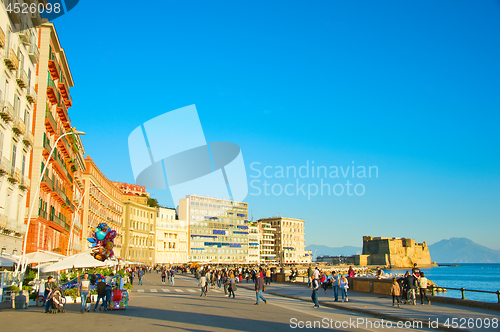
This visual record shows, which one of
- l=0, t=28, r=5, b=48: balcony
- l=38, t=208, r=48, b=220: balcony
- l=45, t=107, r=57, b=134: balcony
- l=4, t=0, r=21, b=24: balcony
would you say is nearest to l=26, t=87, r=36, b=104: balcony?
l=45, t=107, r=57, b=134: balcony

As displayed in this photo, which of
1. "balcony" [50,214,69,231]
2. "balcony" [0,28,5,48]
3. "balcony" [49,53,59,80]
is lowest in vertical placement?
"balcony" [50,214,69,231]

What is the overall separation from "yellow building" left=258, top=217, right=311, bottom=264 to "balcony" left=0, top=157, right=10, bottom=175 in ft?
528

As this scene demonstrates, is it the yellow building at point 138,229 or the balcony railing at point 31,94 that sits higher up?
the balcony railing at point 31,94

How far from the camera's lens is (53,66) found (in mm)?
39062

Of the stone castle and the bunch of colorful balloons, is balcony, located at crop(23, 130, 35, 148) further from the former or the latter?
the stone castle

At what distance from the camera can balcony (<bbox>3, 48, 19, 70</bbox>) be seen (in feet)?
91.5

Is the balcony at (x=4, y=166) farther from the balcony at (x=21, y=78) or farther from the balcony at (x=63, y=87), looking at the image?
the balcony at (x=63, y=87)

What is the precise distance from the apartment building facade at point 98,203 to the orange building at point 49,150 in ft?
22.2

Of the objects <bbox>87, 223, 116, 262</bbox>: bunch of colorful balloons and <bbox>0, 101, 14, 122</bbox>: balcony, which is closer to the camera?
<bbox>87, 223, 116, 262</bbox>: bunch of colorful balloons

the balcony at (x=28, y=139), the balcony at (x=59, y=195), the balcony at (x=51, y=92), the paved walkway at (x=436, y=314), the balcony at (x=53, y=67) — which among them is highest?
the balcony at (x=53, y=67)

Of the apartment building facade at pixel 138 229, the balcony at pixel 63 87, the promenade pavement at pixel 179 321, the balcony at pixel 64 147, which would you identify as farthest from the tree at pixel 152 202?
the promenade pavement at pixel 179 321

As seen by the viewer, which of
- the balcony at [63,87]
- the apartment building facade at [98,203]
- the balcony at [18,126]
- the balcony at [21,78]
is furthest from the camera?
the apartment building facade at [98,203]

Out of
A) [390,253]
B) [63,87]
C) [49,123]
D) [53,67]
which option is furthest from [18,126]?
[390,253]

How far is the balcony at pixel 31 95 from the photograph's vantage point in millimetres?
32647
